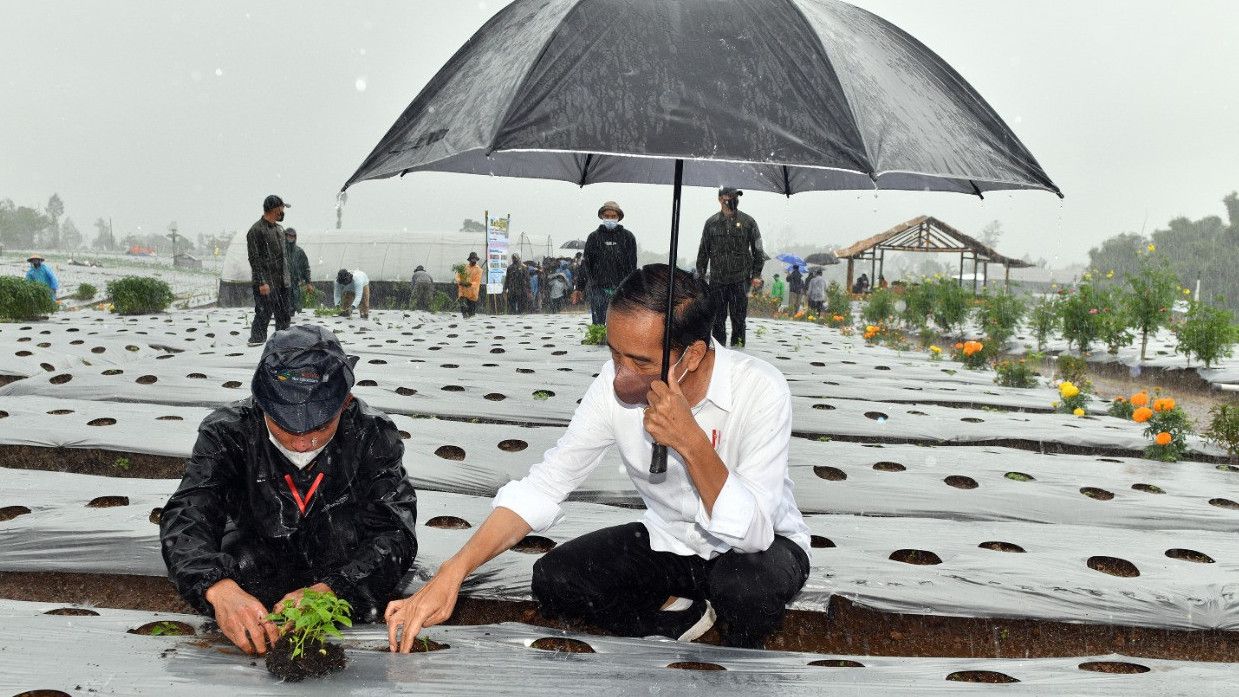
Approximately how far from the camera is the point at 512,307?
886 inches

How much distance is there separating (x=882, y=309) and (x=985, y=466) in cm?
1267

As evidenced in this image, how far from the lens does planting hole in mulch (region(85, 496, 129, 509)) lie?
352cm

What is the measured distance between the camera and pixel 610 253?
28.5 feet

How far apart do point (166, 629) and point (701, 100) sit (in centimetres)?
189

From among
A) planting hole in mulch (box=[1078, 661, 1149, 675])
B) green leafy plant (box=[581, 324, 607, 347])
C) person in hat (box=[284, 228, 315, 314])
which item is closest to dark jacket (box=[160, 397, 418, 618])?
planting hole in mulch (box=[1078, 661, 1149, 675])

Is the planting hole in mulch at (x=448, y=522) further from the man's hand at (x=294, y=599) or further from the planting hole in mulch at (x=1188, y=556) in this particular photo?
the planting hole in mulch at (x=1188, y=556)

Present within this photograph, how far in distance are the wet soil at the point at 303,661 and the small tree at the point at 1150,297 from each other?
1286 cm

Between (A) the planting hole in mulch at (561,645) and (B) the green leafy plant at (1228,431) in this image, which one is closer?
(A) the planting hole in mulch at (561,645)

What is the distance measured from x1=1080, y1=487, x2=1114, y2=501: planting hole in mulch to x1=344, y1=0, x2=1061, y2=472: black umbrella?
2.21m

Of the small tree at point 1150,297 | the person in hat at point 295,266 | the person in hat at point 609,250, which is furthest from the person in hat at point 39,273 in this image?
the small tree at point 1150,297

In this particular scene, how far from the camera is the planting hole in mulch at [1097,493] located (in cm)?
405

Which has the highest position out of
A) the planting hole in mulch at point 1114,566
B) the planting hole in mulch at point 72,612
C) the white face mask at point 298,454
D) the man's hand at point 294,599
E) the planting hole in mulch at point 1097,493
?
the white face mask at point 298,454

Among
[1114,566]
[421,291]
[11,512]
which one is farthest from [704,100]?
[421,291]

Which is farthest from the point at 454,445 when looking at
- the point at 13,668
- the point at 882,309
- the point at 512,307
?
the point at 512,307
